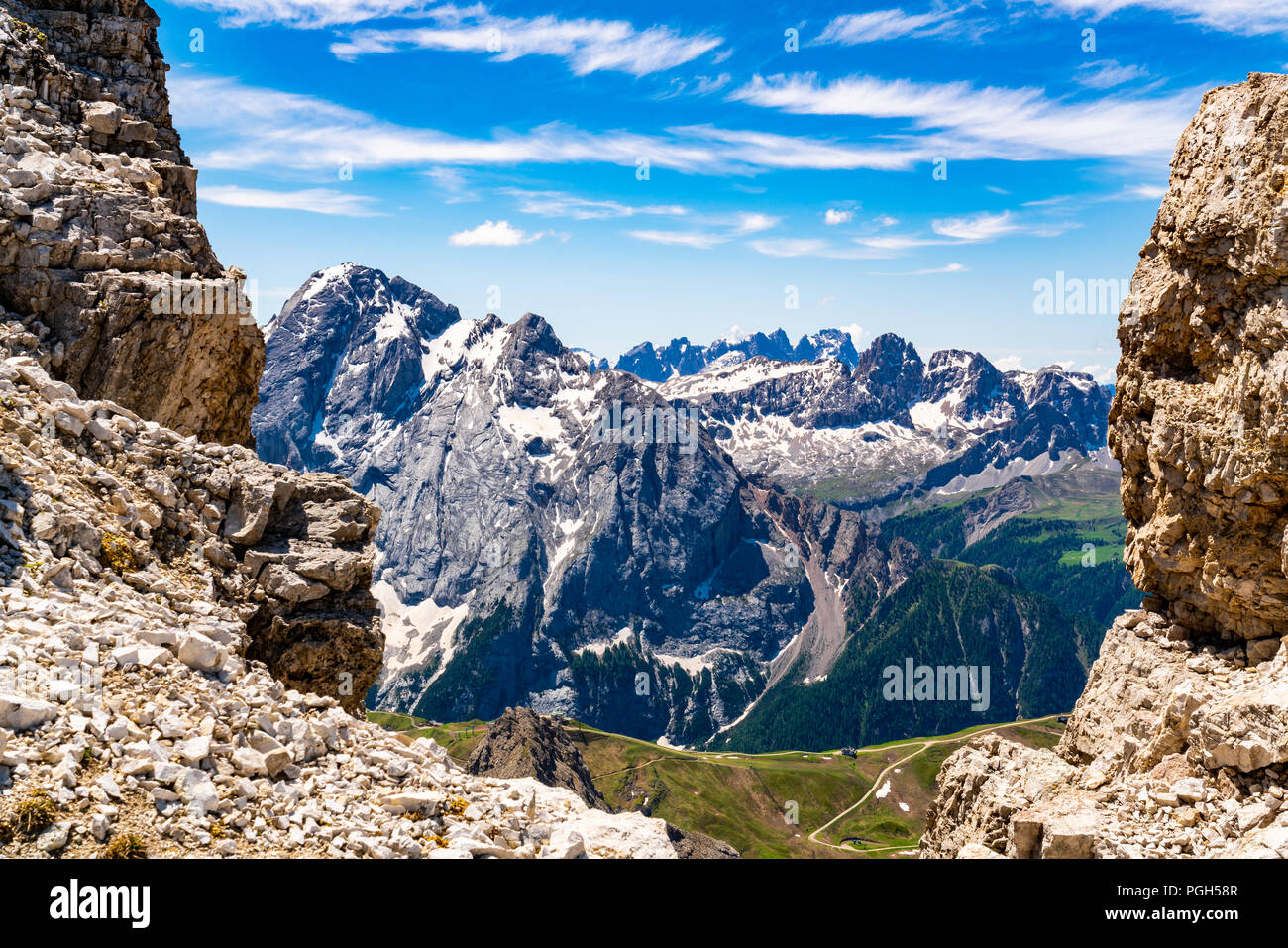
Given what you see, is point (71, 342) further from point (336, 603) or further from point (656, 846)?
point (656, 846)

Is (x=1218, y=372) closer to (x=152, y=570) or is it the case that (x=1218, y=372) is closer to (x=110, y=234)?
(x=152, y=570)

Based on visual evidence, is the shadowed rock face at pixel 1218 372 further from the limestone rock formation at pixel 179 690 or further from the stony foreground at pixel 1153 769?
the limestone rock formation at pixel 179 690

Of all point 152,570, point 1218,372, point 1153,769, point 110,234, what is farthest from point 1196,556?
point 110,234

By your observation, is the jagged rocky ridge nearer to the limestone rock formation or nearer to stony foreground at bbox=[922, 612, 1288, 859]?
the limestone rock formation

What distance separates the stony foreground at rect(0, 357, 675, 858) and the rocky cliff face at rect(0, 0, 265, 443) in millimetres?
8672

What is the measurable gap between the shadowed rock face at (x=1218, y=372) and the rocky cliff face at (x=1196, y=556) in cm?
7

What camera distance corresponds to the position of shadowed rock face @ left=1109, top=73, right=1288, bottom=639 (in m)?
28.0

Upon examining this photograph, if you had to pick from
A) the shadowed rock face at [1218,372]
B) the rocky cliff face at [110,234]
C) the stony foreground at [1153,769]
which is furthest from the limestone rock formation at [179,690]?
the shadowed rock face at [1218,372]

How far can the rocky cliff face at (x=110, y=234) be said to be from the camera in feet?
101

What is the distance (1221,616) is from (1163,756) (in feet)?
30.9

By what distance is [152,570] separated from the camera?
842 inches

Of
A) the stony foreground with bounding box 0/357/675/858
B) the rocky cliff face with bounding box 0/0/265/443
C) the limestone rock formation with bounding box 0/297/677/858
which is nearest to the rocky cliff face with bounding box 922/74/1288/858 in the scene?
the limestone rock formation with bounding box 0/297/677/858

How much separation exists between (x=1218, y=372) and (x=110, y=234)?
4343 centimetres
